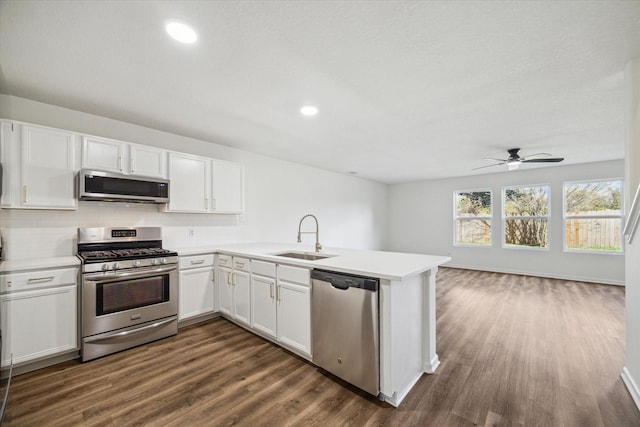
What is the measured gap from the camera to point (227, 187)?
150 inches

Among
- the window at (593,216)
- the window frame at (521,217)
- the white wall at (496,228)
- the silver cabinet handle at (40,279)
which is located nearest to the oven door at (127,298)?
the silver cabinet handle at (40,279)

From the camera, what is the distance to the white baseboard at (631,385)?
1.86 m

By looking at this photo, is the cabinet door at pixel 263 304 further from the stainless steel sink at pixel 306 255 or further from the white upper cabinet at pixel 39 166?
the white upper cabinet at pixel 39 166

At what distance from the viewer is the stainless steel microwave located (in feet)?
8.41

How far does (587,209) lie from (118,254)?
8206 mm

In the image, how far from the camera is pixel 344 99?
259 centimetres

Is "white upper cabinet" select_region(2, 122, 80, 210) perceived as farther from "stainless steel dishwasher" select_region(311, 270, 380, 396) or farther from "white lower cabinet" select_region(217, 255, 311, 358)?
"stainless steel dishwasher" select_region(311, 270, 380, 396)

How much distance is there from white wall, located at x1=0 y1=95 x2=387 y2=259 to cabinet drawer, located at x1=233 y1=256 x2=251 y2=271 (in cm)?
99

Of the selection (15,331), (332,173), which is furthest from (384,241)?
(15,331)

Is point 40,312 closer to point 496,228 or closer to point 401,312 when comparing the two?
point 401,312

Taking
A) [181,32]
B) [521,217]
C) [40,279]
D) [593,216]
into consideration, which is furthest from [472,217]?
[40,279]

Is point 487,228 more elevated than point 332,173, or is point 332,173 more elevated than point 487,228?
point 332,173

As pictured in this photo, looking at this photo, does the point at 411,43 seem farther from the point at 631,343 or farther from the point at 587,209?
the point at 587,209

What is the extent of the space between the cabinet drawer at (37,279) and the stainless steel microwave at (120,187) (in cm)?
73
